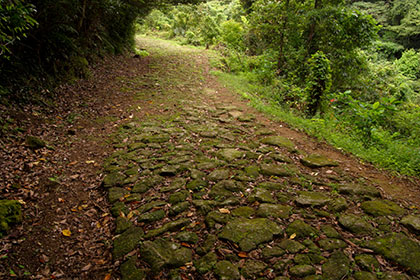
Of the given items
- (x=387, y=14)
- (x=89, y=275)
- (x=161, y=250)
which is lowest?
(x=89, y=275)

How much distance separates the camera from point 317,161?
4.19 metres

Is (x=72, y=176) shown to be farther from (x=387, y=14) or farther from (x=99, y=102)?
(x=387, y=14)

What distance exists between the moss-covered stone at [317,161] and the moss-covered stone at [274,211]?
1.31 meters

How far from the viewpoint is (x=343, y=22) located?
7090mm

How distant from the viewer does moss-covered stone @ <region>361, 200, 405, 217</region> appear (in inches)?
118

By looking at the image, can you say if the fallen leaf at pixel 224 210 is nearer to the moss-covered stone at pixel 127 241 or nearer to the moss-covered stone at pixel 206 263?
the moss-covered stone at pixel 206 263

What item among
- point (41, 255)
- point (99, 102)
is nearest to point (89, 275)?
point (41, 255)

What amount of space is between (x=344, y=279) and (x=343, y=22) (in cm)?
734

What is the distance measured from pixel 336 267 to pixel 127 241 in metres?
2.17

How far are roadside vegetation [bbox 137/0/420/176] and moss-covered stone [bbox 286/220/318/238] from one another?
8.07 feet

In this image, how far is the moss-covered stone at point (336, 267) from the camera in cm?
221

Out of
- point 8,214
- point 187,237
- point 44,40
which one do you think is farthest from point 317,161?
point 44,40

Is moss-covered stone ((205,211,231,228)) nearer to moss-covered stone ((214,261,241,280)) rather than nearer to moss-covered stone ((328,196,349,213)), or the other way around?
moss-covered stone ((214,261,241,280))

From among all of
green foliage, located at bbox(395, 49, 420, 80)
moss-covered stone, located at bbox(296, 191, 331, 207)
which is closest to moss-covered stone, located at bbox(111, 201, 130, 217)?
moss-covered stone, located at bbox(296, 191, 331, 207)
